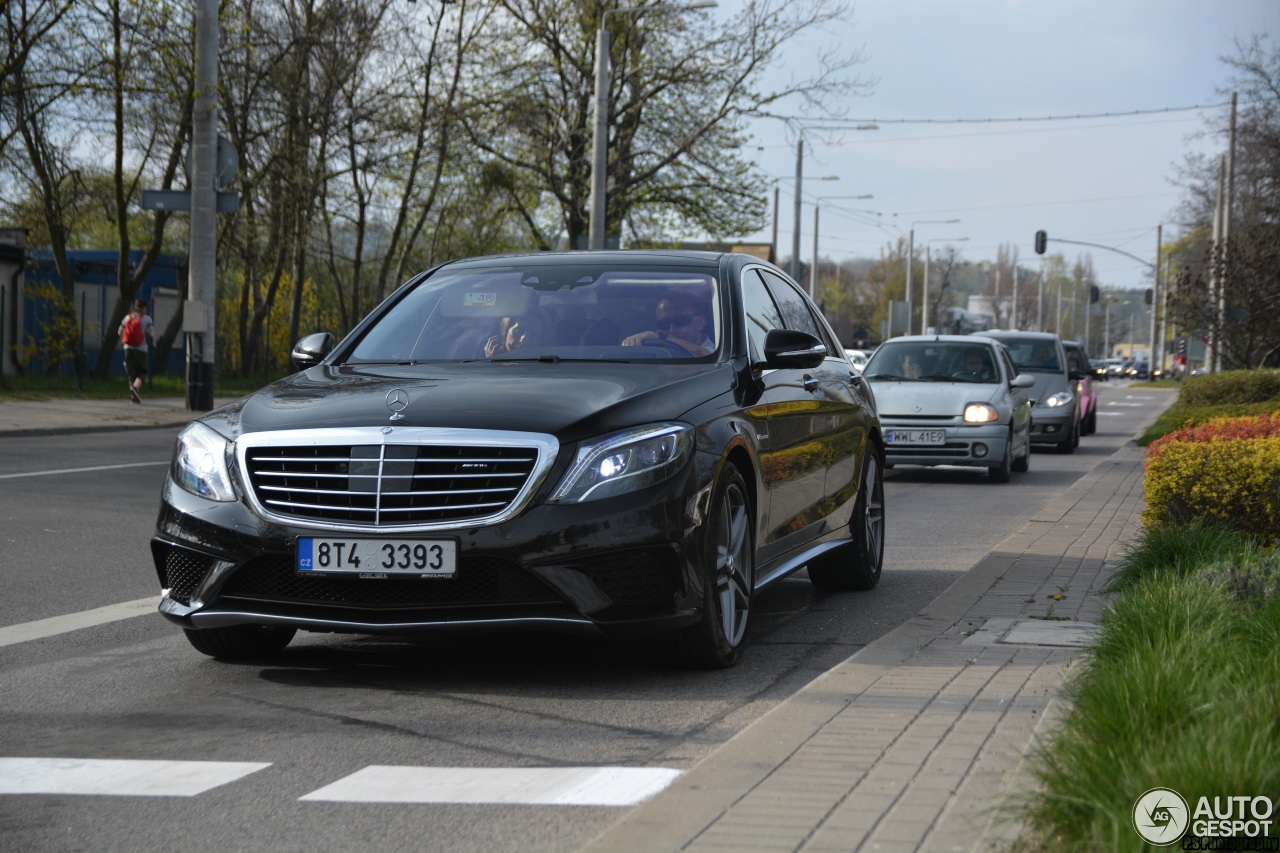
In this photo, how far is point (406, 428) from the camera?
5.83 metres

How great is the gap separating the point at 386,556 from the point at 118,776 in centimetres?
128

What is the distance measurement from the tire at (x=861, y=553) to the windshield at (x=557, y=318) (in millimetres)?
1806

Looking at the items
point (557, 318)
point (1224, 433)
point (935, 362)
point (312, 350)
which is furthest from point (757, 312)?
point (935, 362)

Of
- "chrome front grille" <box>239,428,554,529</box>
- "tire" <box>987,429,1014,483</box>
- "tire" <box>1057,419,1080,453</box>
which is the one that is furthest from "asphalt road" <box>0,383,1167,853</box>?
"tire" <box>1057,419,1080,453</box>

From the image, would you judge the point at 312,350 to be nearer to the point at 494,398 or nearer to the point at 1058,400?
the point at 494,398

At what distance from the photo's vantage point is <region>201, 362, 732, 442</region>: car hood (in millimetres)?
5855

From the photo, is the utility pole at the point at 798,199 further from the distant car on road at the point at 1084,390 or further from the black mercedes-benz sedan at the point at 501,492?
the black mercedes-benz sedan at the point at 501,492

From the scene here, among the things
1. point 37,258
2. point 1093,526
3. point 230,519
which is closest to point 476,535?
point 230,519

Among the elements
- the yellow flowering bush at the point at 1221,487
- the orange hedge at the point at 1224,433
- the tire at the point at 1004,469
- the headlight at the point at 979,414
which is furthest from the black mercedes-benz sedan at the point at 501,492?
the tire at the point at 1004,469

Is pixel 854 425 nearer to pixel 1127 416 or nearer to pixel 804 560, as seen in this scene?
pixel 804 560

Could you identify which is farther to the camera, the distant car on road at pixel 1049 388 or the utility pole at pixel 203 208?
the utility pole at pixel 203 208

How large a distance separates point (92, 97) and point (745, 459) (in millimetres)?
27019

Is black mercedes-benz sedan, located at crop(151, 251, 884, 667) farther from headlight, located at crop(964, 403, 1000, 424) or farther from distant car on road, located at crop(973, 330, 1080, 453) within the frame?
distant car on road, located at crop(973, 330, 1080, 453)

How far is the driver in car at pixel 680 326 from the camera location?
6922mm
